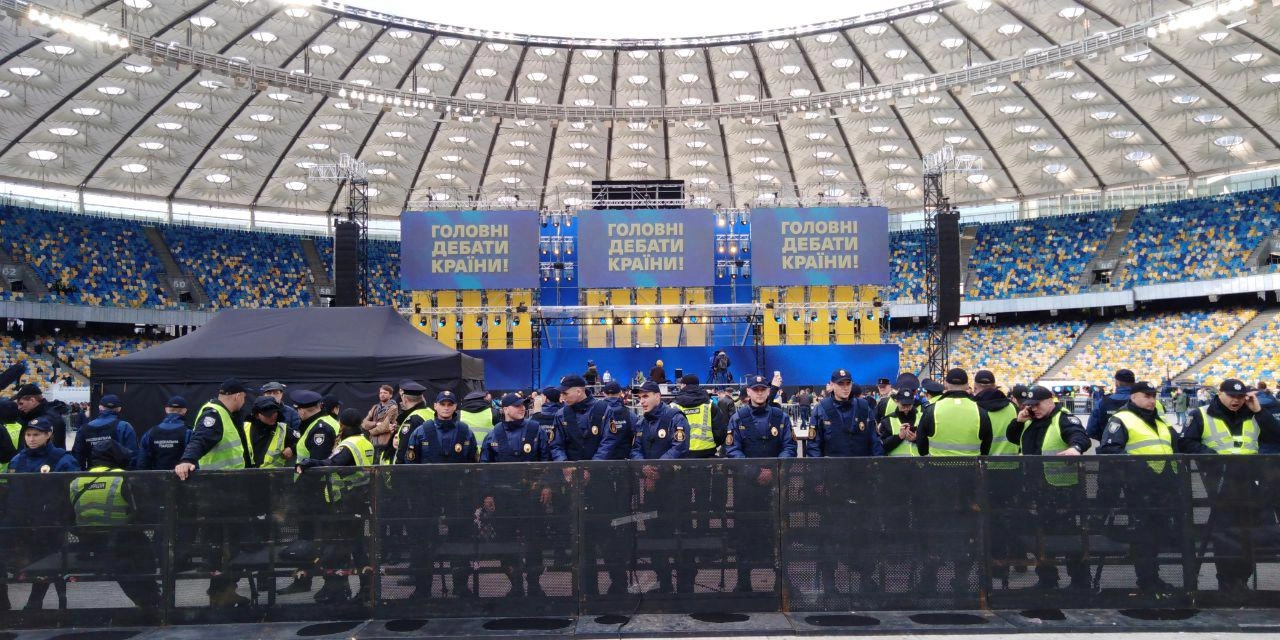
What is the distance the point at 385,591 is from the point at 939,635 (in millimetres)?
3902

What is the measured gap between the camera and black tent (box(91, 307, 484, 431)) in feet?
45.3

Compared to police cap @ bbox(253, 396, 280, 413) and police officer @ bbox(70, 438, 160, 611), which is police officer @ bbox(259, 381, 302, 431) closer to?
police cap @ bbox(253, 396, 280, 413)

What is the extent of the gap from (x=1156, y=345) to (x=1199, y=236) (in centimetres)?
672

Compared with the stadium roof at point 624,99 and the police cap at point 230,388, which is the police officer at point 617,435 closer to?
the police cap at point 230,388

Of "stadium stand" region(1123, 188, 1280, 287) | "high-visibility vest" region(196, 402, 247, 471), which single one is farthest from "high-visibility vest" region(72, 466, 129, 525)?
"stadium stand" region(1123, 188, 1280, 287)

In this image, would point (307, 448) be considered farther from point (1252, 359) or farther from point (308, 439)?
point (1252, 359)

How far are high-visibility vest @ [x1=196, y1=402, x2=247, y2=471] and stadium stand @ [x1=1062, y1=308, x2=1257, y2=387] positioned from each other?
39015 millimetres

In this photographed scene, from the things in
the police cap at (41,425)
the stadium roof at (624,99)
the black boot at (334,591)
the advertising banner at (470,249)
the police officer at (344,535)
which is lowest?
the black boot at (334,591)

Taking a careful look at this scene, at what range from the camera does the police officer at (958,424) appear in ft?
24.5

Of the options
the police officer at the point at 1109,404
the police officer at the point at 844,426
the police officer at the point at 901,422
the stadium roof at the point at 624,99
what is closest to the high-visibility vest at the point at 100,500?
the police officer at the point at 844,426

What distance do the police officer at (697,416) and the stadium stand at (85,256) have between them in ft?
137

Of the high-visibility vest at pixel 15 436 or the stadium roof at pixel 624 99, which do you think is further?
the stadium roof at pixel 624 99

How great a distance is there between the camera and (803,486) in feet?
21.2

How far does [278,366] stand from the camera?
543 inches
